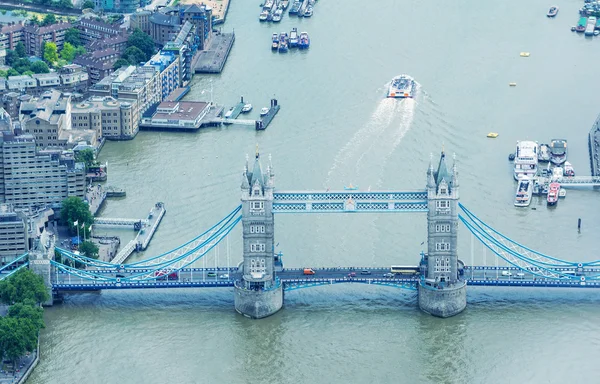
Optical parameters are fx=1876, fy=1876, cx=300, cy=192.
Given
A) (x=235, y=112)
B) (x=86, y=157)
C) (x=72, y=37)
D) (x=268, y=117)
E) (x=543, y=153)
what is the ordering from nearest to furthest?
1. (x=86, y=157)
2. (x=543, y=153)
3. (x=268, y=117)
4. (x=235, y=112)
5. (x=72, y=37)

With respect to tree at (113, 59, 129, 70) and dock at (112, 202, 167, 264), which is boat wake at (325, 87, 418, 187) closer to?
dock at (112, 202, 167, 264)

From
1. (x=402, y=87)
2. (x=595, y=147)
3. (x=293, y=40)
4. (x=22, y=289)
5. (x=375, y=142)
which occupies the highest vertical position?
(x=293, y=40)

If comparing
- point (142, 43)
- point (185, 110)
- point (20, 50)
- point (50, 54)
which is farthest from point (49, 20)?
point (185, 110)

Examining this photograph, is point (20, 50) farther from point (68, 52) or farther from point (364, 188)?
point (364, 188)

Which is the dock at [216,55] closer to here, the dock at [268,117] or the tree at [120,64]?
the tree at [120,64]

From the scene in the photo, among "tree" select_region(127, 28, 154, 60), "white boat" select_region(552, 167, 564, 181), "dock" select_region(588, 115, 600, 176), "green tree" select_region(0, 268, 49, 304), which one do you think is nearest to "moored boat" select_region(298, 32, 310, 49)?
"tree" select_region(127, 28, 154, 60)

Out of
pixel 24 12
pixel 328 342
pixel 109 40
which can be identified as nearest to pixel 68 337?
pixel 328 342
